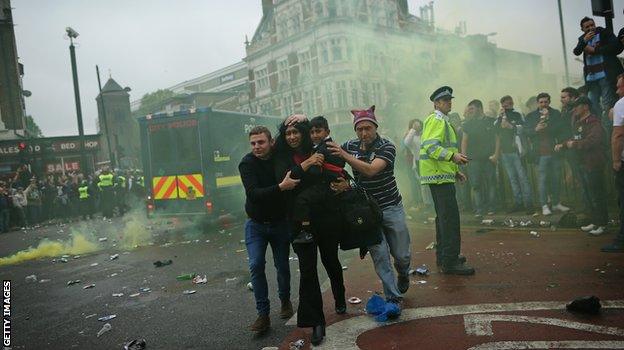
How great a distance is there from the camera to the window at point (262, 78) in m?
43.1

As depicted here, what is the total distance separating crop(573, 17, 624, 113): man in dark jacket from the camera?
650 centimetres

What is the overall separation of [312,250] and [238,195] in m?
8.45

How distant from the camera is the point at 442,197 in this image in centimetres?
486

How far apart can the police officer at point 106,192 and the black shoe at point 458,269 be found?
15.3 metres

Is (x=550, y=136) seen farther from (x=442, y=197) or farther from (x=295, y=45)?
(x=295, y=45)

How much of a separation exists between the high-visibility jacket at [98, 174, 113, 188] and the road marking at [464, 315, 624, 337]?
16412mm

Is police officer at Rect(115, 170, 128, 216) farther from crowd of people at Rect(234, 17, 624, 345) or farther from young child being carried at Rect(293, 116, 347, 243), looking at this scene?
young child being carried at Rect(293, 116, 347, 243)

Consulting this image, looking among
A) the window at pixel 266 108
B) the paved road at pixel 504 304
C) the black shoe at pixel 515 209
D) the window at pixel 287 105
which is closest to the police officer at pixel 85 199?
the paved road at pixel 504 304

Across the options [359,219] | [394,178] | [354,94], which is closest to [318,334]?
[359,219]

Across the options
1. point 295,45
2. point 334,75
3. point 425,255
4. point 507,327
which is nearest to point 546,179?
point 425,255

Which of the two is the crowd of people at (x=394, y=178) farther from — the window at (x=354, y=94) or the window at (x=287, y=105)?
the window at (x=287, y=105)

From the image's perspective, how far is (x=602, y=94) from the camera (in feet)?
22.8

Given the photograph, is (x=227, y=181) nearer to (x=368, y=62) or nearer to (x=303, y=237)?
(x=303, y=237)

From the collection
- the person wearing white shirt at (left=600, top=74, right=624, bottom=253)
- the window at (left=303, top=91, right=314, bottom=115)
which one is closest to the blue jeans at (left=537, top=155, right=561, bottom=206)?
the person wearing white shirt at (left=600, top=74, right=624, bottom=253)
